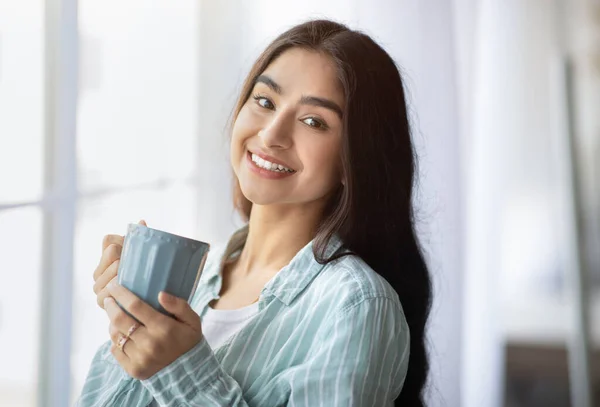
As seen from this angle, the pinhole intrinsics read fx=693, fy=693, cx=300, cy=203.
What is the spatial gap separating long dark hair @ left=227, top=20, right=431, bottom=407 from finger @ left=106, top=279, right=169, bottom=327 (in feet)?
0.91

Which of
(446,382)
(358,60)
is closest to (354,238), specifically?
(358,60)

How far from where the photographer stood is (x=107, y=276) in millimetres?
842

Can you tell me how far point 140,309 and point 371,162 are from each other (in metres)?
0.40

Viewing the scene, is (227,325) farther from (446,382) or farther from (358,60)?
(446,382)

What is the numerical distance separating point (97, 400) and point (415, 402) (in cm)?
49

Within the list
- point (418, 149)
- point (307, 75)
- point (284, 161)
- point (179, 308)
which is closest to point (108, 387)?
point (179, 308)

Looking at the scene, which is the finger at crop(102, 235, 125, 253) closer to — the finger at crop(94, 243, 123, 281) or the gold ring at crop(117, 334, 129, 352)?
the finger at crop(94, 243, 123, 281)

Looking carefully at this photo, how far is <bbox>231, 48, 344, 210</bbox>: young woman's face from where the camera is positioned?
953mm

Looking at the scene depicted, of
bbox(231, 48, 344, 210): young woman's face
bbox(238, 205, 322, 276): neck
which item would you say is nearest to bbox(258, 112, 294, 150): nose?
bbox(231, 48, 344, 210): young woman's face

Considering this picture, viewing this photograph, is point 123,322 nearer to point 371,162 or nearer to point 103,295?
point 103,295

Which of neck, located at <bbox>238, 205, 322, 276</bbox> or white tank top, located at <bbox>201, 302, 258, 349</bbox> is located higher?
neck, located at <bbox>238, 205, 322, 276</bbox>

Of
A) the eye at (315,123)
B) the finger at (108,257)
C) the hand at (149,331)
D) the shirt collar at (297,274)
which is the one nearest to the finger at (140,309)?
the hand at (149,331)

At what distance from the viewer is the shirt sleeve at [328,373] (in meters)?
0.80

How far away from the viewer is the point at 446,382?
1.86m
